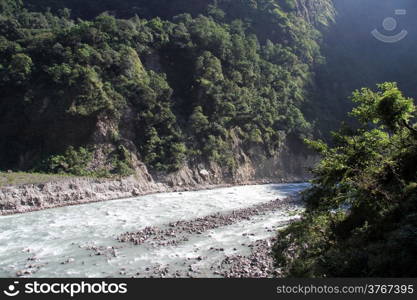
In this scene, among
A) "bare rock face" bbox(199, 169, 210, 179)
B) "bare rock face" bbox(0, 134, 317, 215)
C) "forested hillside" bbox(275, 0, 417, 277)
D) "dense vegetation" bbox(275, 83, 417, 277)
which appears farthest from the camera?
"bare rock face" bbox(199, 169, 210, 179)

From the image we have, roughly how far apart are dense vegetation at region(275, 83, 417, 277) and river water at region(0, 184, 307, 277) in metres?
1.46

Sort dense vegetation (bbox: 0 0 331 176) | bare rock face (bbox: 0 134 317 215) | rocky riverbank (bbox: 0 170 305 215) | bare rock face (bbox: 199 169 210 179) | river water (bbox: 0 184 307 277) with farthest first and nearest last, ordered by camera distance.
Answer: bare rock face (bbox: 199 169 210 179), dense vegetation (bbox: 0 0 331 176), bare rock face (bbox: 0 134 317 215), rocky riverbank (bbox: 0 170 305 215), river water (bbox: 0 184 307 277)

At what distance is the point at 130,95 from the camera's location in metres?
46.1

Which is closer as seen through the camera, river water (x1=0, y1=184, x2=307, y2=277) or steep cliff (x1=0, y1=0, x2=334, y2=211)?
river water (x1=0, y1=184, x2=307, y2=277)

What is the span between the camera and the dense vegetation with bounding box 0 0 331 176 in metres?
40.6

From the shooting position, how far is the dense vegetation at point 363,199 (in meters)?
9.89

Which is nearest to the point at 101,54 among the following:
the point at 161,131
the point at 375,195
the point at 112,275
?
the point at 161,131

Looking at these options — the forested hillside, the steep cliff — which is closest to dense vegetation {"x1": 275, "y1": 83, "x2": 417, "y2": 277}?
the forested hillside

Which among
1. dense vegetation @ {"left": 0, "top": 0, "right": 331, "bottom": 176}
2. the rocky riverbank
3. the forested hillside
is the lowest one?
the rocky riverbank

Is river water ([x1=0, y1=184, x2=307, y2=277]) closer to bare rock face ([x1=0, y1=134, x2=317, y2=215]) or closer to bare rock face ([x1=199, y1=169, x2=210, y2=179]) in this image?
bare rock face ([x1=0, y1=134, x2=317, y2=215])

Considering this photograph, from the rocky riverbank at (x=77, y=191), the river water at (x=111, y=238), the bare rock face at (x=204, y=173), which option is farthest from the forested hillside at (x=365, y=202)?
the bare rock face at (x=204, y=173)

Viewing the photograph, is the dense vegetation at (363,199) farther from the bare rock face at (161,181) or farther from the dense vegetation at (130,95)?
the dense vegetation at (130,95)

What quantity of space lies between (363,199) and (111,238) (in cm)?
1573

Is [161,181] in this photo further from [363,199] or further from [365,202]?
[363,199]
